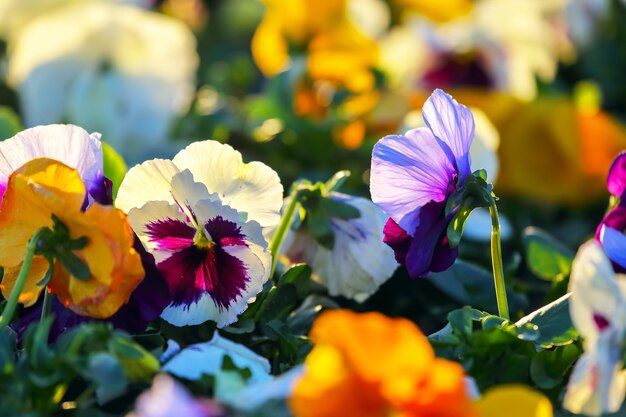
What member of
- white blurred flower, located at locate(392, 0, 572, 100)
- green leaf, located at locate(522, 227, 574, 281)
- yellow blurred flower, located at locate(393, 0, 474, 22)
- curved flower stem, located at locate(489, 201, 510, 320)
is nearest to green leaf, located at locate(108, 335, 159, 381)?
curved flower stem, located at locate(489, 201, 510, 320)

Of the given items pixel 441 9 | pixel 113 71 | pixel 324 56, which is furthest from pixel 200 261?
pixel 441 9

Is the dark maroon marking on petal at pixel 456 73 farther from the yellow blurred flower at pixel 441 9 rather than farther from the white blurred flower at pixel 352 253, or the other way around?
the white blurred flower at pixel 352 253

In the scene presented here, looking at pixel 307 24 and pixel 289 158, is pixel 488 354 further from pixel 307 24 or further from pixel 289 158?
pixel 307 24

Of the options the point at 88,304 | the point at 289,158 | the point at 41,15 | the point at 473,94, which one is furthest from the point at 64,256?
the point at 41,15

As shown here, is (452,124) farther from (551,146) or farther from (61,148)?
(551,146)

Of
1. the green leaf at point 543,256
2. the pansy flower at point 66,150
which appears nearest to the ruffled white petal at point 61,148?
the pansy flower at point 66,150

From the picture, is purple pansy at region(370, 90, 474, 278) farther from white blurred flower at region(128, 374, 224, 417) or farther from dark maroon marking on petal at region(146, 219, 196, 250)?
white blurred flower at region(128, 374, 224, 417)
